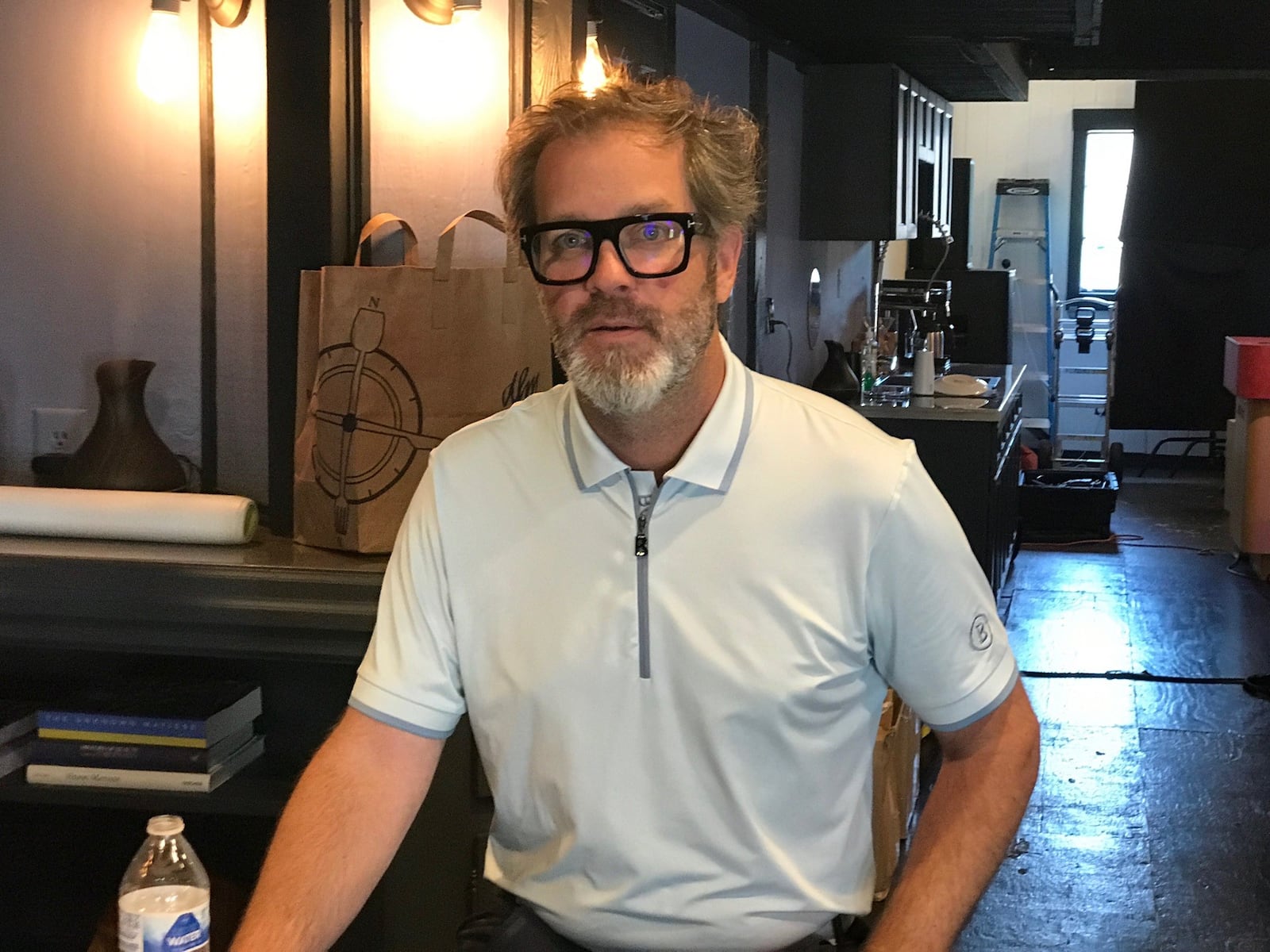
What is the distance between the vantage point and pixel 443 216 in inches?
101

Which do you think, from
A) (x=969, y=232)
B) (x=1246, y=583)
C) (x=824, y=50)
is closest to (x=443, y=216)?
(x=824, y=50)

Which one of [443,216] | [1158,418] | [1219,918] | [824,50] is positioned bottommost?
[1219,918]

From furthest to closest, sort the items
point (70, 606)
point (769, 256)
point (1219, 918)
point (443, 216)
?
1. point (769, 256)
2. point (1219, 918)
3. point (443, 216)
4. point (70, 606)

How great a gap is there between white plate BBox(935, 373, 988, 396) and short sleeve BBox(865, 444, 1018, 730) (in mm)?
4354

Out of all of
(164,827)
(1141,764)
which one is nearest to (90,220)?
(164,827)

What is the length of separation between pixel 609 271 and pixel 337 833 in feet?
2.13

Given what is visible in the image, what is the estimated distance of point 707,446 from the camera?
1.59 metres

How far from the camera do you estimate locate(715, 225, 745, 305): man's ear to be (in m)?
1.66

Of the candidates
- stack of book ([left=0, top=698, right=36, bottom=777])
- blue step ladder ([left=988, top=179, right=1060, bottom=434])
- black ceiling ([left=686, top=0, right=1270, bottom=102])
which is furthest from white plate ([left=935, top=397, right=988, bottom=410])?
blue step ladder ([left=988, top=179, right=1060, bottom=434])

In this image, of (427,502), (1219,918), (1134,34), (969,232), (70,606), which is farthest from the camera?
(969,232)

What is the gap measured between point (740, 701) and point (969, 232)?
9.34m

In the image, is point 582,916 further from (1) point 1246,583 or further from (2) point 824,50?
(1) point 1246,583

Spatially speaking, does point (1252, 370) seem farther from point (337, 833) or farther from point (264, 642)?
point (337, 833)

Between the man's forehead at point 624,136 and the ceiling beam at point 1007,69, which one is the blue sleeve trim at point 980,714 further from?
the ceiling beam at point 1007,69
